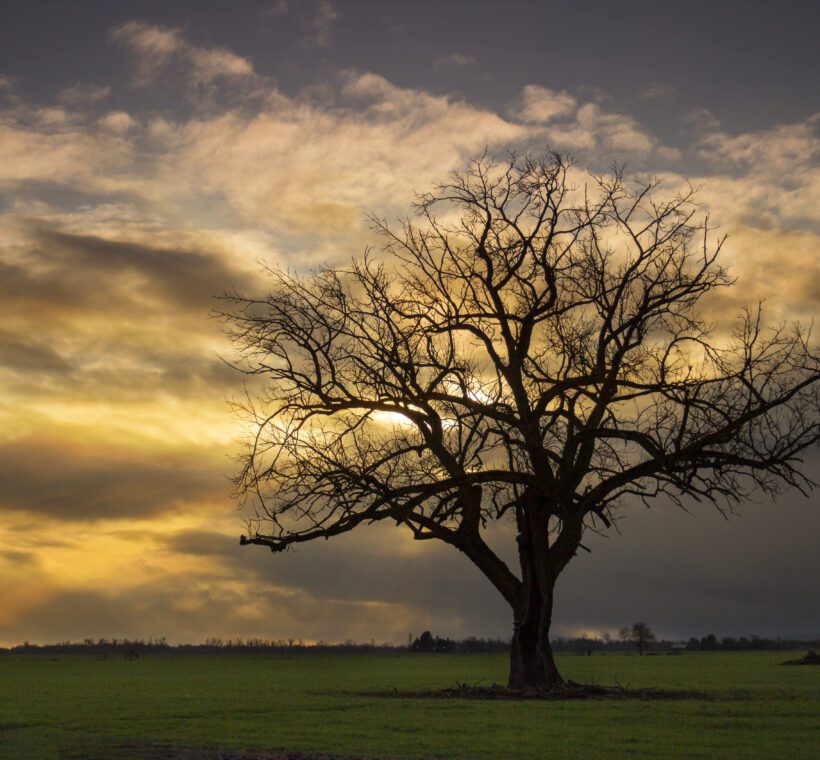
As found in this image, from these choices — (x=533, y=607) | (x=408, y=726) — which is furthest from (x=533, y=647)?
(x=408, y=726)

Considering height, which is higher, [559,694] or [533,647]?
Answer: [533,647]

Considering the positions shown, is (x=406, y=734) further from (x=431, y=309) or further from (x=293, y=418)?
(x=431, y=309)

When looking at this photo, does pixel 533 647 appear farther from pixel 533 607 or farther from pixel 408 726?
pixel 408 726

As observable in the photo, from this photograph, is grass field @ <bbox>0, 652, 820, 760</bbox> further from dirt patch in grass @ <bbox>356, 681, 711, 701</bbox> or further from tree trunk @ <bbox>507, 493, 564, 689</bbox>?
tree trunk @ <bbox>507, 493, 564, 689</bbox>

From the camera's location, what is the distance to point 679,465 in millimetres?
29547

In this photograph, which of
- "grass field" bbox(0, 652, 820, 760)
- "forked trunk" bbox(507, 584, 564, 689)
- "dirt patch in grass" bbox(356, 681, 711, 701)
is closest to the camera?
"grass field" bbox(0, 652, 820, 760)

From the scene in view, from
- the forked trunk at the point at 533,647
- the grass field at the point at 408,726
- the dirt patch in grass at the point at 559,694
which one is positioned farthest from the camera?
the forked trunk at the point at 533,647

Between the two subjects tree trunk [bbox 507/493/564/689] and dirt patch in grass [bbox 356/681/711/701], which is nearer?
dirt patch in grass [bbox 356/681/711/701]

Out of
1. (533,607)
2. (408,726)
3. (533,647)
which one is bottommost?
(408,726)

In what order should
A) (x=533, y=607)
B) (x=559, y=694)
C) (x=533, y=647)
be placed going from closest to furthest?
(x=559, y=694) < (x=533, y=647) < (x=533, y=607)

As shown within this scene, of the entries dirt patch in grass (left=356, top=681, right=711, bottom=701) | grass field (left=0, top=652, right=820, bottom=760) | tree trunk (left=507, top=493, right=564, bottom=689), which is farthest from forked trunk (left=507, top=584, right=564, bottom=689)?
grass field (left=0, top=652, right=820, bottom=760)

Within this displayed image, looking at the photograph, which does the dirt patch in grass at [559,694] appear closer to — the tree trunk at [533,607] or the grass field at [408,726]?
the tree trunk at [533,607]

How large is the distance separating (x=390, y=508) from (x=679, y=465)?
8.43 metres

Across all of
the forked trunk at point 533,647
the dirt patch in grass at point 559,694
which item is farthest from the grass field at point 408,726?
the forked trunk at point 533,647
